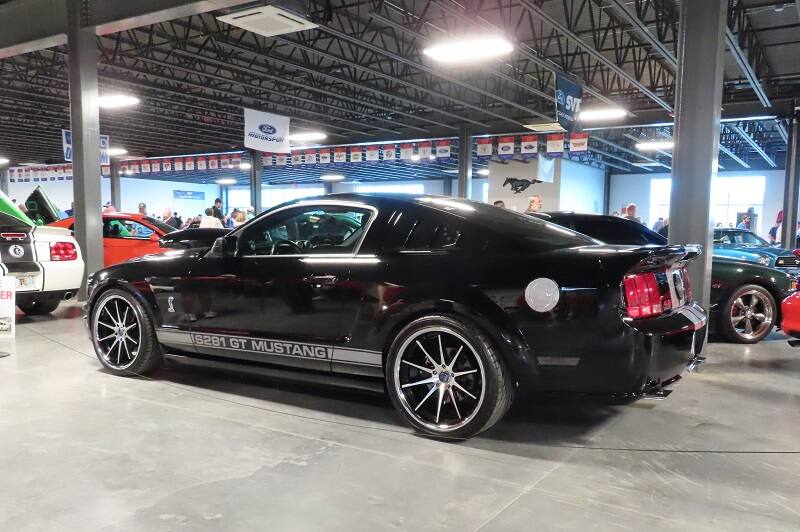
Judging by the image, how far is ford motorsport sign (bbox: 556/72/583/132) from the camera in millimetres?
12250

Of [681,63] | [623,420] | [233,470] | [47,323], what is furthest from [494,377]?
[47,323]

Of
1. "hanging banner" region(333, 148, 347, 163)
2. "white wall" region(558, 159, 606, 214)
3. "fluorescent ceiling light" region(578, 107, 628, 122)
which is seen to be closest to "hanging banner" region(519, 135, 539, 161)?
"fluorescent ceiling light" region(578, 107, 628, 122)

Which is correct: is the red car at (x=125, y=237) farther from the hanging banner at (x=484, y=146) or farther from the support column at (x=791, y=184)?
the support column at (x=791, y=184)

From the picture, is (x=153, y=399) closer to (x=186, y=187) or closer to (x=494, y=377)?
(x=494, y=377)

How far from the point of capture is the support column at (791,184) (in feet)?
51.0

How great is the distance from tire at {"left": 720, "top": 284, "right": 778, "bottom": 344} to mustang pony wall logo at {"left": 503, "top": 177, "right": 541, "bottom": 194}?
1768 centimetres

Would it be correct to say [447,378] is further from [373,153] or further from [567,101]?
[373,153]

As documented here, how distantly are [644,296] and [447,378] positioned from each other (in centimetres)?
112

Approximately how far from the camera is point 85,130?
9.04 metres

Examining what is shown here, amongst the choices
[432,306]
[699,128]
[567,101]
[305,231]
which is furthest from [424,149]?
[432,306]

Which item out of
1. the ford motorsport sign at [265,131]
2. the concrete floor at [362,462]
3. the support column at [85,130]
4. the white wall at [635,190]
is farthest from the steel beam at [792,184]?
the white wall at [635,190]

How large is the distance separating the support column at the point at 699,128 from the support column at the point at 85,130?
8.00 metres

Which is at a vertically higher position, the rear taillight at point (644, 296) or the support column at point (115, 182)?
the support column at point (115, 182)

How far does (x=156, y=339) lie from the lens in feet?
15.0
